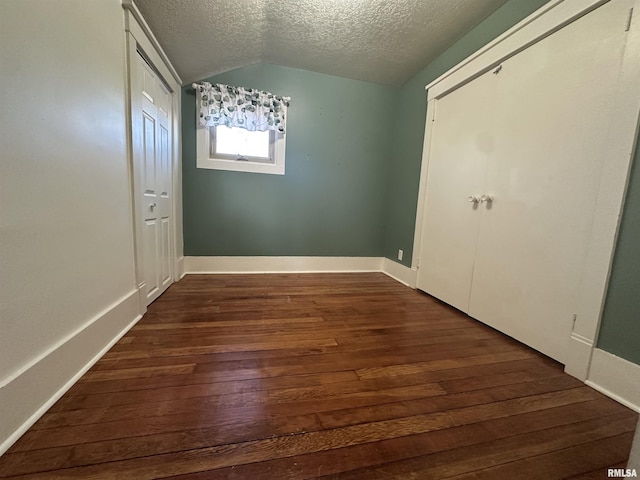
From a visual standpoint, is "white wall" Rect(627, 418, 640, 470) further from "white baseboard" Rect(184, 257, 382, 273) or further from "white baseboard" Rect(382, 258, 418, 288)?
"white baseboard" Rect(184, 257, 382, 273)

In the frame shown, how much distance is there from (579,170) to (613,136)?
0.60ft

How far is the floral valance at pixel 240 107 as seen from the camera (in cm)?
247

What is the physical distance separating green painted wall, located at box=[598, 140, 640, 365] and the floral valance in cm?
266

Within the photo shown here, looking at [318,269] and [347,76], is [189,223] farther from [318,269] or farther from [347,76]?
[347,76]

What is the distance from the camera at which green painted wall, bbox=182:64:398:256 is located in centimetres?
268

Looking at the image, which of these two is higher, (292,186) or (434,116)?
(434,116)

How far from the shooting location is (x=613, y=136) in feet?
3.72

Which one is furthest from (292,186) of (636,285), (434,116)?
(636,285)

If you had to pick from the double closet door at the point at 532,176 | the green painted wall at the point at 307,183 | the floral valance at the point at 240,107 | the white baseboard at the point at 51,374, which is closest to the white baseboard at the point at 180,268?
the green painted wall at the point at 307,183

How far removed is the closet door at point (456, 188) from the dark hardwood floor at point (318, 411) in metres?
0.61

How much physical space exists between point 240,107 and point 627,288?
122 inches

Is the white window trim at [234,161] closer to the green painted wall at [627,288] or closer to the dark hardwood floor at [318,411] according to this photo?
the dark hardwood floor at [318,411]

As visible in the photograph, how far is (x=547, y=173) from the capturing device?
4.65 ft

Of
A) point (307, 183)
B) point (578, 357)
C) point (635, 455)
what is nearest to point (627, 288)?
point (578, 357)
